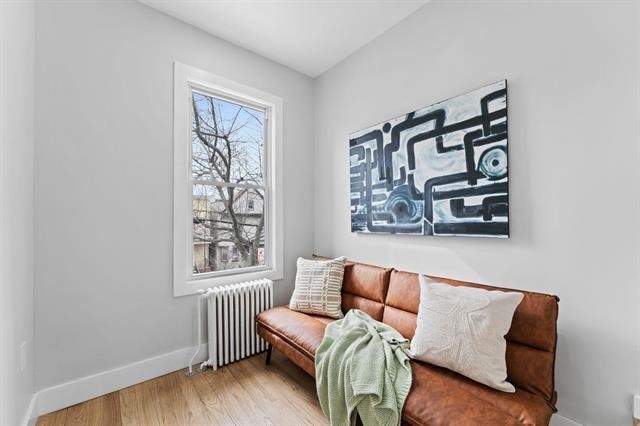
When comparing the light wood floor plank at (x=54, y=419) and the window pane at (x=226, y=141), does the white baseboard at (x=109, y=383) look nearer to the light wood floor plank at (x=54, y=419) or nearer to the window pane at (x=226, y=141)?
the light wood floor plank at (x=54, y=419)

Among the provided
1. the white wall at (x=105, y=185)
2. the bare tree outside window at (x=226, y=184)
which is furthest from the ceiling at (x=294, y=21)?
the bare tree outside window at (x=226, y=184)

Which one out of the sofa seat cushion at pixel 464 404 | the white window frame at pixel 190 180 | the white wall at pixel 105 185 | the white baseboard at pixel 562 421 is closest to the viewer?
the sofa seat cushion at pixel 464 404

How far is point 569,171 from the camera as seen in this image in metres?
1.52

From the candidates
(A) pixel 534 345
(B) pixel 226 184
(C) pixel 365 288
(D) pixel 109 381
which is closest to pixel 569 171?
(A) pixel 534 345

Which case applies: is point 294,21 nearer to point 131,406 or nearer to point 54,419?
point 131,406

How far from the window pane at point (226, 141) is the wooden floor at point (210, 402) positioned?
1.63 meters

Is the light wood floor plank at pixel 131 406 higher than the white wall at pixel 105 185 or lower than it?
lower

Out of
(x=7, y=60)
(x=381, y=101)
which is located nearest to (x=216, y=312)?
(x=7, y=60)

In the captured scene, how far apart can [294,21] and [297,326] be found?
2.41m

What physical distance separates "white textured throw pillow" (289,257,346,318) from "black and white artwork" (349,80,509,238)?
49 cm

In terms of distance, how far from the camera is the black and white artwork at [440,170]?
1762mm

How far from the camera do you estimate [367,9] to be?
2.23 meters

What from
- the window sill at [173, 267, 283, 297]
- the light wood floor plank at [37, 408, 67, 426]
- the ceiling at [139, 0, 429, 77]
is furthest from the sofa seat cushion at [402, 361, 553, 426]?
the ceiling at [139, 0, 429, 77]

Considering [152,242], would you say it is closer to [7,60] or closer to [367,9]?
[7,60]
